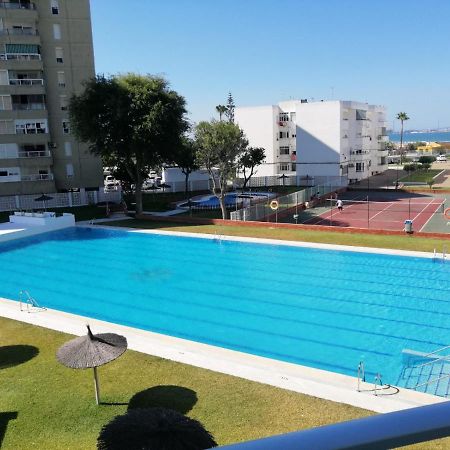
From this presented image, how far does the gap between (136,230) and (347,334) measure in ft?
69.8

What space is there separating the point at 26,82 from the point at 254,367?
40875 millimetres

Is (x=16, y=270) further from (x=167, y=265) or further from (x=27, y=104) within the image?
(x=27, y=104)

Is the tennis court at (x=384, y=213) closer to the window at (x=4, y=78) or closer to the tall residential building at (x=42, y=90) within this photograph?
the tall residential building at (x=42, y=90)

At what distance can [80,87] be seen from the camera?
47.2 meters

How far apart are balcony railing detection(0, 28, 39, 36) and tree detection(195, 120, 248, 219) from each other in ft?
70.6

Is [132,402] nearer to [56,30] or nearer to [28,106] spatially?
[28,106]

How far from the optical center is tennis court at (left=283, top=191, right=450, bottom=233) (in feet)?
109

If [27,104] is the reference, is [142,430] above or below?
below

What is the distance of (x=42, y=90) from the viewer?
44469mm

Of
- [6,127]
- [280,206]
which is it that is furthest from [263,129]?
[6,127]

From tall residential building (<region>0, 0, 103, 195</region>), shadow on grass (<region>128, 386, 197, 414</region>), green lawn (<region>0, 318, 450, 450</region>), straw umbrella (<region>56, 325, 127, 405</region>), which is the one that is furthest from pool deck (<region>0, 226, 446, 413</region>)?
tall residential building (<region>0, 0, 103, 195</region>)

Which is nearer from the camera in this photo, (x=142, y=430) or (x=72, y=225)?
(x=142, y=430)

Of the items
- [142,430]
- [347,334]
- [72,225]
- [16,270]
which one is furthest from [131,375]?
[72,225]

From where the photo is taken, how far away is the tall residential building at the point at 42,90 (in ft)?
143
